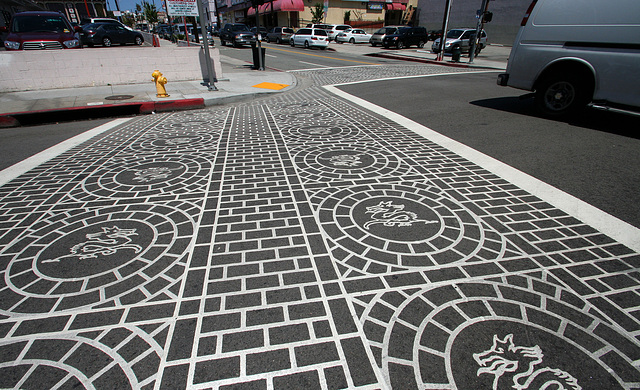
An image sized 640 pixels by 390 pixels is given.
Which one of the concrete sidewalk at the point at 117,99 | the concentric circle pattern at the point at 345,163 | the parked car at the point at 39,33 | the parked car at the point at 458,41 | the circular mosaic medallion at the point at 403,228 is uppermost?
the parked car at the point at 39,33

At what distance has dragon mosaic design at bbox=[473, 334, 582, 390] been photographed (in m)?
1.78

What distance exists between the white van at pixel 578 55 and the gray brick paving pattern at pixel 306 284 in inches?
154

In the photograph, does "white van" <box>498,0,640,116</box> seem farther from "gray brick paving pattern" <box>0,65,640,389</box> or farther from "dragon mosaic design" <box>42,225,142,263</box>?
"dragon mosaic design" <box>42,225,142,263</box>

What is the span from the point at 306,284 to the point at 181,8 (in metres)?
12.7

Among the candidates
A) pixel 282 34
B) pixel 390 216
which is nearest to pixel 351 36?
pixel 282 34

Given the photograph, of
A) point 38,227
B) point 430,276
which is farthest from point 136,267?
point 430,276

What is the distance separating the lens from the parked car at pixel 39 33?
11.7 m

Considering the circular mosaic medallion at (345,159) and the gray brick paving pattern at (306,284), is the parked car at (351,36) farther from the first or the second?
the gray brick paving pattern at (306,284)

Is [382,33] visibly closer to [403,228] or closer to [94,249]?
[403,228]

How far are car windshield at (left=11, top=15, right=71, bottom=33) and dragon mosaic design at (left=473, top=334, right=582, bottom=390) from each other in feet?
55.8

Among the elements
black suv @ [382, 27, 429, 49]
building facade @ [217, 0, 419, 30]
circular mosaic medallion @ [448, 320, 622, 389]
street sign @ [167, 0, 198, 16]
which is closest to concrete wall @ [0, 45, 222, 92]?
street sign @ [167, 0, 198, 16]

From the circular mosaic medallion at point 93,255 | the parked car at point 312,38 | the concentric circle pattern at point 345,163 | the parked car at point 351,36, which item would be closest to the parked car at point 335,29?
the parked car at point 351,36

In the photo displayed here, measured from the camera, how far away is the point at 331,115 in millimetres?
7777

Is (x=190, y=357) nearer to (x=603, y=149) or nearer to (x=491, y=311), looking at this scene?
(x=491, y=311)
